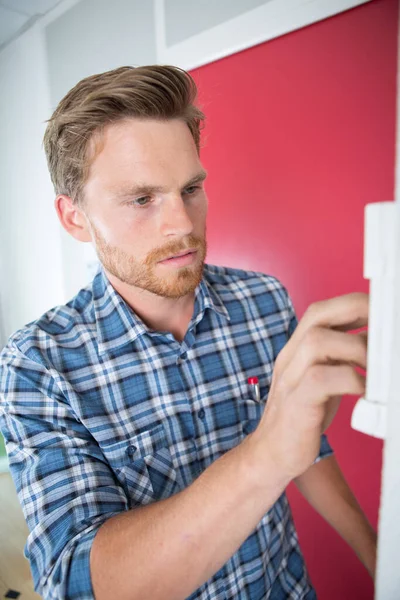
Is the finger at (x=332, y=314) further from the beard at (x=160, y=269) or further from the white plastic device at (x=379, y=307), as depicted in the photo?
the beard at (x=160, y=269)

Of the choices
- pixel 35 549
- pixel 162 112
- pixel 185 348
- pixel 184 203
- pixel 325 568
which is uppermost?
pixel 162 112

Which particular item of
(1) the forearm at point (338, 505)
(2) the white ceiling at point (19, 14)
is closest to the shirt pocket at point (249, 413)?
(1) the forearm at point (338, 505)

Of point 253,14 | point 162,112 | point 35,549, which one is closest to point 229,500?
point 35,549

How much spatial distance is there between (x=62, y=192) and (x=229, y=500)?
0.78m

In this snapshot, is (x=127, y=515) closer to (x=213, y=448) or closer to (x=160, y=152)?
(x=213, y=448)

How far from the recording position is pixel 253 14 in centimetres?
103

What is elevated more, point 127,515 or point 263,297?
point 263,297

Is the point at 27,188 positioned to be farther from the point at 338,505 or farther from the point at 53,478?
the point at 338,505

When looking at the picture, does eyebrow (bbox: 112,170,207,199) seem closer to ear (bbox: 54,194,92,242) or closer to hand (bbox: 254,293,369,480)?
ear (bbox: 54,194,92,242)

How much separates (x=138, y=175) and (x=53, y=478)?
55 cm

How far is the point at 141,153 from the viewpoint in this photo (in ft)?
2.43

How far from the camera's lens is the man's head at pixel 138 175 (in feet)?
2.48

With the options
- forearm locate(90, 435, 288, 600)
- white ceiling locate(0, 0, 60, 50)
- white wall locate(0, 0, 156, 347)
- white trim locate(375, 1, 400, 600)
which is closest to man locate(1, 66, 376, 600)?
forearm locate(90, 435, 288, 600)

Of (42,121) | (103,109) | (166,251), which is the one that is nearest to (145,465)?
(166,251)
